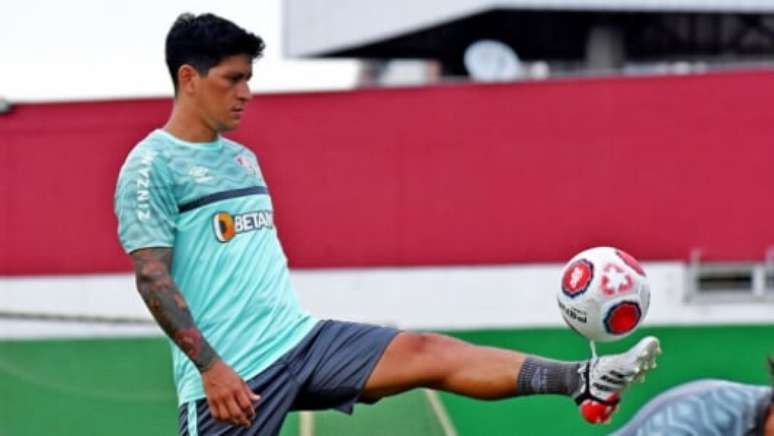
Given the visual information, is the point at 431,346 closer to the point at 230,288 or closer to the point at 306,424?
the point at 230,288

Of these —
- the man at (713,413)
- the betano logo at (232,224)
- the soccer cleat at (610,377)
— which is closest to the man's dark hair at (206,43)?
the betano logo at (232,224)

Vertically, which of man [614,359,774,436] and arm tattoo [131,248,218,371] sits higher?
man [614,359,774,436]

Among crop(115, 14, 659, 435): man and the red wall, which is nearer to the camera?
crop(115, 14, 659, 435): man

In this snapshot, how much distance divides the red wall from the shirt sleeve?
11.6 meters

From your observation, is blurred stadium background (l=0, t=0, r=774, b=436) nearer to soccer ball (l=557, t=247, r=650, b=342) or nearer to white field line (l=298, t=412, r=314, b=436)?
white field line (l=298, t=412, r=314, b=436)

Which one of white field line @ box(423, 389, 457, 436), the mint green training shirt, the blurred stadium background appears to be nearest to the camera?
the mint green training shirt

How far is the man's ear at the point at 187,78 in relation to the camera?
195 inches

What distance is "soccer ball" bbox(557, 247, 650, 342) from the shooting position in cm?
479

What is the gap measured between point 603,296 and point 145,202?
1233 millimetres

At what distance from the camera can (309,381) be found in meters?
5.02

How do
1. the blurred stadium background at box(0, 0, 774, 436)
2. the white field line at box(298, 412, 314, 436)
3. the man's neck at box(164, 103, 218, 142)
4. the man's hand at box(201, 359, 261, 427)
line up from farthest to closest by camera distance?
the blurred stadium background at box(0, 0, 774, 436) < the white field line at box(298, 412, 314, 436) < the man's neck at box(164, 103, 218, 142) < the man's hand at box(201, 359, 261, 427)

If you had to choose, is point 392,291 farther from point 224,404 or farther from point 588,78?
point 224,404

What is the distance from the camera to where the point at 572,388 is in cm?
470

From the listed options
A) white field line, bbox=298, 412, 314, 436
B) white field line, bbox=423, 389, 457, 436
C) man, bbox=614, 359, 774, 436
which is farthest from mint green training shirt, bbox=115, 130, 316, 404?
white field line, bbox=423, 389, 457, 436
